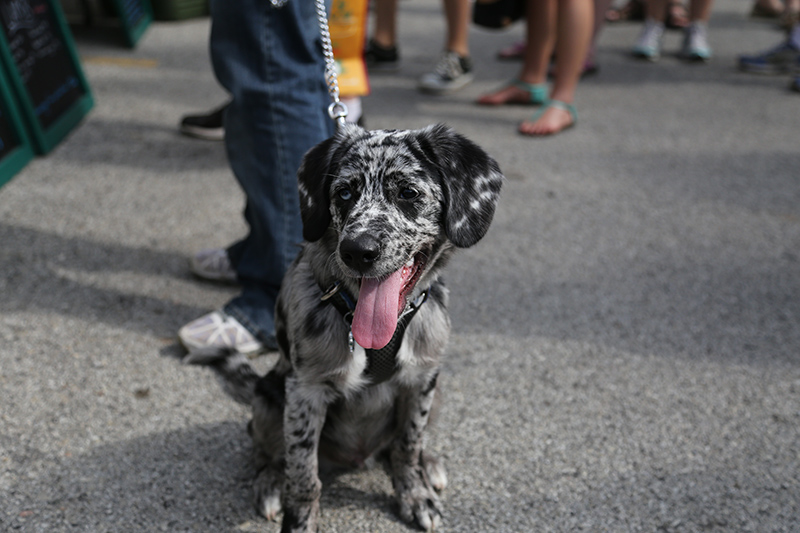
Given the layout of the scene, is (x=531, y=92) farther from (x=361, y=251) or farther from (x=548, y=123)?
(x=361, y=251)

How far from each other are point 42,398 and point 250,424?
3.07 ft

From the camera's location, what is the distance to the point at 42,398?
2637 mm

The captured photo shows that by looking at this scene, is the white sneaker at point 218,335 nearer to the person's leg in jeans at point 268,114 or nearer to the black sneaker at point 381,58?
the person's leg in jeans at point 268,114

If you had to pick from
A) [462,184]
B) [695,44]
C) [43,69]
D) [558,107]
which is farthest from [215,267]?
[695,44]

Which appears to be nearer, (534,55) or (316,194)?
(316,194)

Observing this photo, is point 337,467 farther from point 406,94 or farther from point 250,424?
point 406,94

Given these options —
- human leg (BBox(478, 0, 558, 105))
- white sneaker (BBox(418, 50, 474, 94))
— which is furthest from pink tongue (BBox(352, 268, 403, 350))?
white sneaker (BBox(418, 50, 474, 94))

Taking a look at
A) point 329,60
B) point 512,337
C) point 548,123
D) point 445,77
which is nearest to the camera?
point 329,60

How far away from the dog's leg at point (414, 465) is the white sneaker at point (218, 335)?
97cm

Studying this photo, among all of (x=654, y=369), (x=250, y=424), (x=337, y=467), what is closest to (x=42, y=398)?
(x=250, y=424)

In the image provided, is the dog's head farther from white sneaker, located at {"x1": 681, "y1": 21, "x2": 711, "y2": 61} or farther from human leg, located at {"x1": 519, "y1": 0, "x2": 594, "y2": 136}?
white sneaker, located at {"x1": 681, "y1": 21, "x2": 711, "y2": 61}

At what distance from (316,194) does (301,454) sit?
807 millimetres

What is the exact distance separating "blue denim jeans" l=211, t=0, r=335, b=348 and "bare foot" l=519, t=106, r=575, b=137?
2.87 m

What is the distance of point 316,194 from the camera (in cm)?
201
